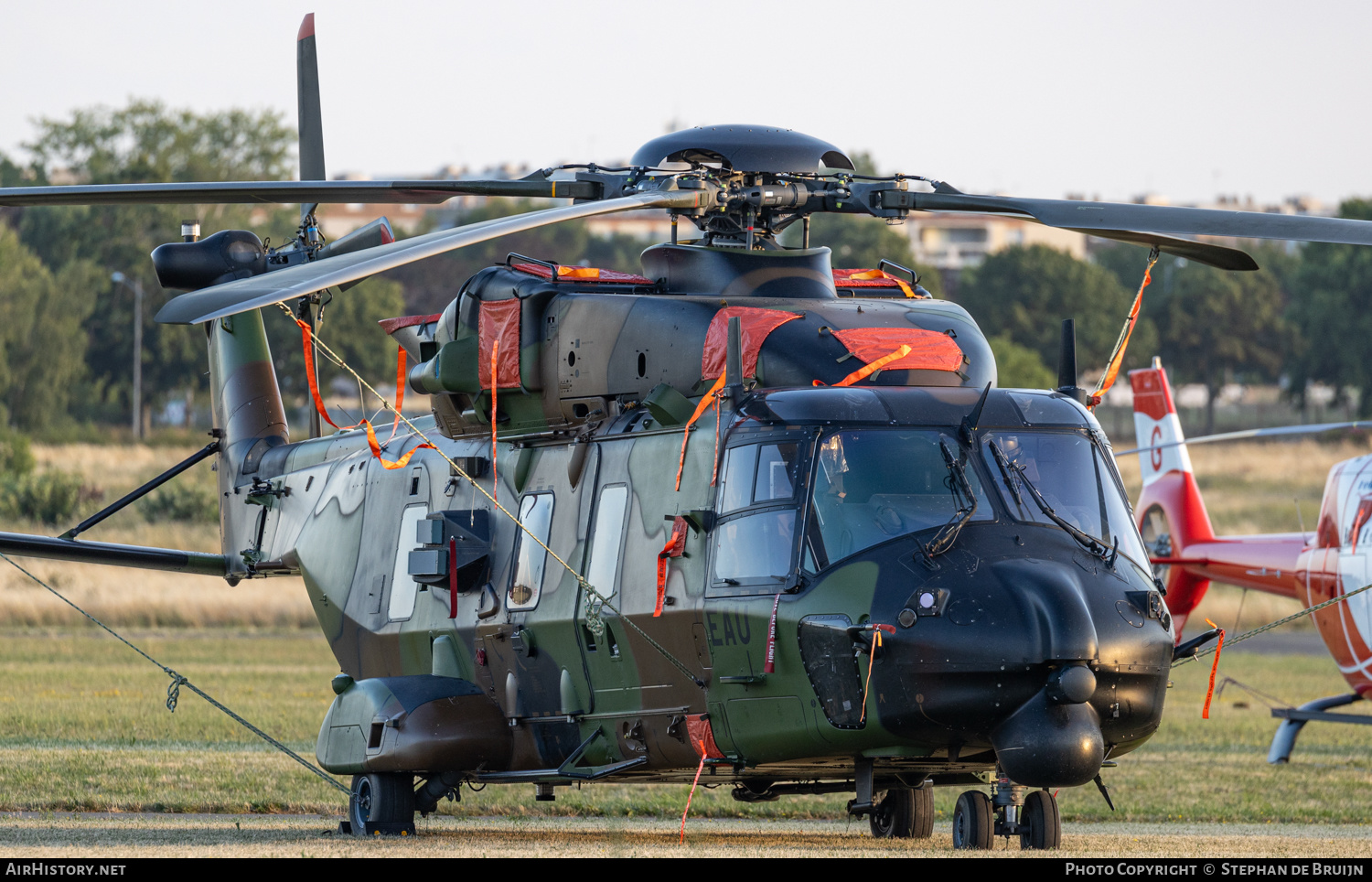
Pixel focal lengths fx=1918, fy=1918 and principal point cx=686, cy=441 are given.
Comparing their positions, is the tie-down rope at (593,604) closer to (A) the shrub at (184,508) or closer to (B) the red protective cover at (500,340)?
(B) the red protective cover at (500,340)

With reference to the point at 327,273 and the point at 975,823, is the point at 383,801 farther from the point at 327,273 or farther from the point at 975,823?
the point at 327,273

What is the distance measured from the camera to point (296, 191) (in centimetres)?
1221

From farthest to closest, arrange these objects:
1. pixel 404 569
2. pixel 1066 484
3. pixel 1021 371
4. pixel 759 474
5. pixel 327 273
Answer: pixel 1021 371 → pixel 404 569 → pixel 1066 484 → pixel 759 474 → pixel 327 273

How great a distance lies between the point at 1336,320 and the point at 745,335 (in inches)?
3534

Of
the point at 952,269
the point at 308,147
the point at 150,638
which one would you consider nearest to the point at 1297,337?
the point at 952,269

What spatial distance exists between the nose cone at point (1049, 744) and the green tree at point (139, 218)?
227 feet

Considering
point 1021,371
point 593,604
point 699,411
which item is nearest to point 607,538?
point 593,604

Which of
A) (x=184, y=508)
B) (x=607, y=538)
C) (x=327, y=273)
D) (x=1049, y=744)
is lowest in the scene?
(x=184, y=508)

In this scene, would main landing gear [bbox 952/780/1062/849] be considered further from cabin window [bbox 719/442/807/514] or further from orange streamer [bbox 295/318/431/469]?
orange streamer [bbox 295/318/431/469]

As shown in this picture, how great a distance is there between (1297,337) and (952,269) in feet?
136

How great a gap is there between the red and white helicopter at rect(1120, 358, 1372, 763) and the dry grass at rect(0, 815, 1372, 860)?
6.10m

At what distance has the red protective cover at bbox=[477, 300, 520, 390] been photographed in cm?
1277
